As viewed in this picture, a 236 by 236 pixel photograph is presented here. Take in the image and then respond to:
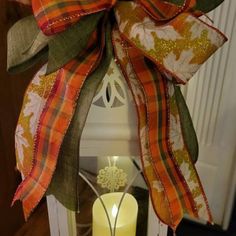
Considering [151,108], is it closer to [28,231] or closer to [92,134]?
[92,134]

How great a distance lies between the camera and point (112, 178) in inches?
23.7

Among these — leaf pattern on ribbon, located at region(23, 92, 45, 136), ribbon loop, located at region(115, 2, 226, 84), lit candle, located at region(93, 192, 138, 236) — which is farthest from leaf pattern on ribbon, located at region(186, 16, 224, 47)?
lit candle, located at region(93, 192, 138, 236)

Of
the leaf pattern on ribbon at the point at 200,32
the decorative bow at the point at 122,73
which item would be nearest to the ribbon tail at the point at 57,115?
the decorative bow at the point at 122,73

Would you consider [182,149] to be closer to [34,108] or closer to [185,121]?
[185,121]

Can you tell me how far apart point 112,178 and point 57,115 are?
0.20m

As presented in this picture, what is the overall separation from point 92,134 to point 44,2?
0.59 ft

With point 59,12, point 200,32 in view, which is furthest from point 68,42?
point 200,32

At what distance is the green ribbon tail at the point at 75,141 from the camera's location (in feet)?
1.41

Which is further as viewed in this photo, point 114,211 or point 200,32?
point 114,211

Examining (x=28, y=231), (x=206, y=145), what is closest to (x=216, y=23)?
(x=206, y=145)

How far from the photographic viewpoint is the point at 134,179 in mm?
563

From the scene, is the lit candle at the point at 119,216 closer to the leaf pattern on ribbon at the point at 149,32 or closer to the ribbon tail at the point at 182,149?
the ribbon tail at the point at 182,149

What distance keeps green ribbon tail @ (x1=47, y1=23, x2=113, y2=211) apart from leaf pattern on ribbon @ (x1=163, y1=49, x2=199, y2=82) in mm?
77

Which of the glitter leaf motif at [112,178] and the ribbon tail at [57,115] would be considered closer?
the ribbon tail at [57,115]
